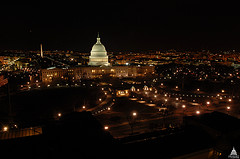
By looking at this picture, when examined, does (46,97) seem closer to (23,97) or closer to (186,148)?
(23,97)

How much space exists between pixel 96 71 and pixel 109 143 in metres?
61.5

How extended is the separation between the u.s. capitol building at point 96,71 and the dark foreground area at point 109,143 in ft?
164

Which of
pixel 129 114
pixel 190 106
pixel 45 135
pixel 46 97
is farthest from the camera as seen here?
pixel 46 97

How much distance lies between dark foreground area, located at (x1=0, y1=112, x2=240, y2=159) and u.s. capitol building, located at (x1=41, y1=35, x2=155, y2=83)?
49.9 meters

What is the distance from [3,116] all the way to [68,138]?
17138 mm

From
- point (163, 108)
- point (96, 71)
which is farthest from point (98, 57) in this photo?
point (163, 108)

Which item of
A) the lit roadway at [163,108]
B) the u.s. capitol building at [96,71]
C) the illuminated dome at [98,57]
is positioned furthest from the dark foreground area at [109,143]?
the illuminated dome at [98,57]

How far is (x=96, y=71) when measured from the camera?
7125cm

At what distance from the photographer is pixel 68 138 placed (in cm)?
1105

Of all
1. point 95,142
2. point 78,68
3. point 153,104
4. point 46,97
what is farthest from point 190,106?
point 78,68

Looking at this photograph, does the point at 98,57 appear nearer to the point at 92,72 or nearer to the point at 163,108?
the point at 92,72

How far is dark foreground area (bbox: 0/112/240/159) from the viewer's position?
10.0 meters

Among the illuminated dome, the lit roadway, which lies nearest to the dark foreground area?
the lit roadway

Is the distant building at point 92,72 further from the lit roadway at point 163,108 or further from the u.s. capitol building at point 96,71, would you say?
the lit roadway at point 163,108
